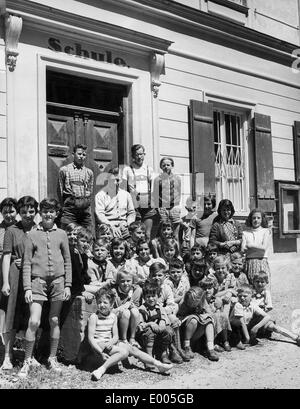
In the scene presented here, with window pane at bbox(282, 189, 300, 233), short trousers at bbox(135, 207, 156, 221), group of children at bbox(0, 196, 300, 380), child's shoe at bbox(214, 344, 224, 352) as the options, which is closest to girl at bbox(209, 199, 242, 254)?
group of children at bbox(0, 196, 300, 380)

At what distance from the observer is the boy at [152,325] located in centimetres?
496

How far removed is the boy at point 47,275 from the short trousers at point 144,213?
2.07m

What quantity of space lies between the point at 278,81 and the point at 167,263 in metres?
5.66

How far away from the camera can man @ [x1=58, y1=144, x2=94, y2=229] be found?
20.5ft

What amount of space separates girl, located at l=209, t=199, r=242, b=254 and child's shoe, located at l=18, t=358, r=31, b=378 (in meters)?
3.09

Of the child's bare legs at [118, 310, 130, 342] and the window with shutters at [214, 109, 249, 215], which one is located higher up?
the window with shutters at [214, 109, 249, 215]

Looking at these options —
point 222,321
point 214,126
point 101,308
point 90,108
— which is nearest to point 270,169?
point 214,126

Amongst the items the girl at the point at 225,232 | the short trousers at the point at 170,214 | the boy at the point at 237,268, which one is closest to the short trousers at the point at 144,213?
the short trousers at the point at 170,214

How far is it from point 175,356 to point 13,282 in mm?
1722

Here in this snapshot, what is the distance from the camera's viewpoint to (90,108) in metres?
7.58

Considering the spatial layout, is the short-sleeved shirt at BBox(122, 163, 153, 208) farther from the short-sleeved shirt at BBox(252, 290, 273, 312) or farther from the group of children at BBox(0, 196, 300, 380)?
the short-sleeved shirt at BBox(252, 290, 273, 312)

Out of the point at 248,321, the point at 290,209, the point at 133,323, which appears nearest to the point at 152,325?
the point at 133,323

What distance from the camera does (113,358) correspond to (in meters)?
4.54

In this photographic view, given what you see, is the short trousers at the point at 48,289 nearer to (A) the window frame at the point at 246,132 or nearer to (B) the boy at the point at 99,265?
(B) the boy at the point at 99,265
